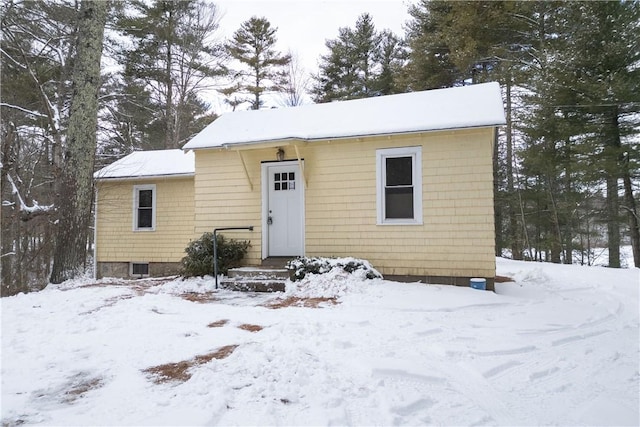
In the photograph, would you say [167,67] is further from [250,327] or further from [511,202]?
[511,202]

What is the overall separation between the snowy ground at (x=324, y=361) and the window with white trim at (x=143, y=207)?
17.5 ft

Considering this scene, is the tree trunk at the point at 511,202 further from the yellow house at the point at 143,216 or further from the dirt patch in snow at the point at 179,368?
the dirt patch in snow at the point at 179,368

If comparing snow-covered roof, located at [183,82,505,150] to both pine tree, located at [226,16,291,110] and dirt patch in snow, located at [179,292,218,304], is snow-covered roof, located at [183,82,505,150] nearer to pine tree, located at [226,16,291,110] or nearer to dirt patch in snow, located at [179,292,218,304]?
dirt patch in snow, located at [179,292,218,304]

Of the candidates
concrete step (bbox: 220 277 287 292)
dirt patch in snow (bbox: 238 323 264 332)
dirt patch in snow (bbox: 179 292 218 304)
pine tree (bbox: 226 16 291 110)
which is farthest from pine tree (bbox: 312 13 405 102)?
dirt patch in snow (bbox: 238 323 264 332)

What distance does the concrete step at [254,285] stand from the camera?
662cm

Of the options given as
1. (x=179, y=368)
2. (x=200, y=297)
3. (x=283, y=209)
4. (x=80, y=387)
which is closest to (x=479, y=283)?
(x=283, y=209)

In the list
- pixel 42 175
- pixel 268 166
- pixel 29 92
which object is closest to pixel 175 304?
pixel 268 166

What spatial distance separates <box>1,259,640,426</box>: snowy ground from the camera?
231 cm

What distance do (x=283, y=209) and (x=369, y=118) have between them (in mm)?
2609

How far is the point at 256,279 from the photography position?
6.95 metres

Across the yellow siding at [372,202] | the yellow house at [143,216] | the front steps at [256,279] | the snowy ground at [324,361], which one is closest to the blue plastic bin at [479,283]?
the yellow siding at [372,202]

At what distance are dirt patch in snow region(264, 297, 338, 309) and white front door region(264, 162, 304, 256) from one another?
203 centimetres

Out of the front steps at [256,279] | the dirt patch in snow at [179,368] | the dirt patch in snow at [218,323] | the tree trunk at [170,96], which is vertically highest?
the tree trunk at [170,96]

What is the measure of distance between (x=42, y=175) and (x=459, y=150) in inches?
494
